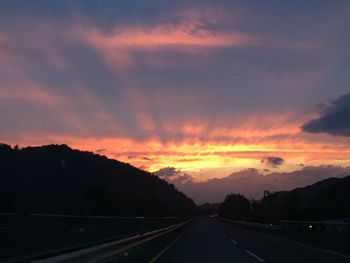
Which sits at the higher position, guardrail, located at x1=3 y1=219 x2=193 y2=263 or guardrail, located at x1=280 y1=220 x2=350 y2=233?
guardrail, located at x1=280 y1=220 x2=350 y2=233

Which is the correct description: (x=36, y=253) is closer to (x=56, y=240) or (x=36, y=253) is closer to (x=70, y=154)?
(x=56, y=240)

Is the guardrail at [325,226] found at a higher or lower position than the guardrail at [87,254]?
higher

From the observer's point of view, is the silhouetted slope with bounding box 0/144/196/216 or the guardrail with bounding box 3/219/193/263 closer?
the guardrail with bounding box 3/219/193/263

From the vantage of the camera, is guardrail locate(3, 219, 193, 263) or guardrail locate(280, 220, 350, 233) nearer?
guardrail locate(3, 219, 193, 263)

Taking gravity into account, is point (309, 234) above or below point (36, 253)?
above

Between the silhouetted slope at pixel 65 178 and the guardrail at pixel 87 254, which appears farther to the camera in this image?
the silhouetted slope at pixel 65 178

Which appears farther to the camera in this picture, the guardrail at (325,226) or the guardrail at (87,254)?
the guardrail at (325,226)

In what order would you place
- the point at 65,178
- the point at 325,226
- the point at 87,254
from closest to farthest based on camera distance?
the point at 87,254
the point at 325,226
the point at 65,178

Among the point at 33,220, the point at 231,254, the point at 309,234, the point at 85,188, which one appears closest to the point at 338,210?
the point at 85,188

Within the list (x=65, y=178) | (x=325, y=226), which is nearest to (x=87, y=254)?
(x=325, y=226)

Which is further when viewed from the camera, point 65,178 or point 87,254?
point 65,178

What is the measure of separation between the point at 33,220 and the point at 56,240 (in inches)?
62.6

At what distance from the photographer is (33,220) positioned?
2017cm

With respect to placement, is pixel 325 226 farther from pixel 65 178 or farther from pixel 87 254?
pixel 65 178
